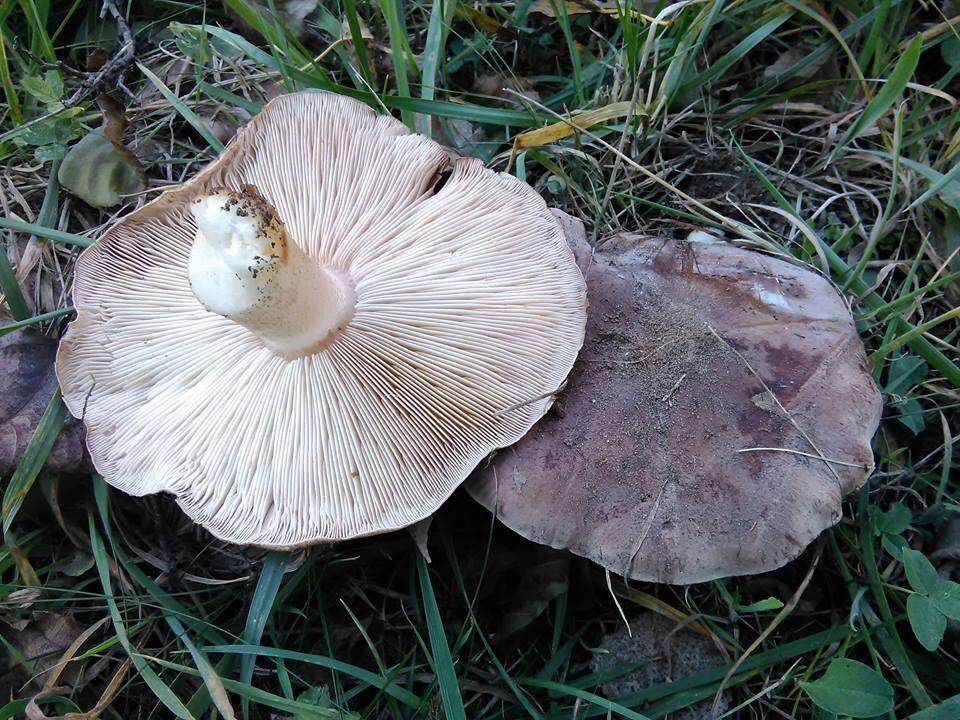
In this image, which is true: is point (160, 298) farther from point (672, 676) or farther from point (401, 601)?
point (672, 676)

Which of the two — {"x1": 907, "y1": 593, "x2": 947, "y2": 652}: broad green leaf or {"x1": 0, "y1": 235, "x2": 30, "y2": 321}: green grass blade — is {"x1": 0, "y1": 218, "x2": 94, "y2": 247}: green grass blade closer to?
{"x1": 0, "y1": 235, "x2": 30, "y2": 321}: green grass blade

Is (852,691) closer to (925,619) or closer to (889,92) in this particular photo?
(925,619)

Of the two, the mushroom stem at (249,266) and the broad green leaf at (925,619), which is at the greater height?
the mushroom stem at (249,266)

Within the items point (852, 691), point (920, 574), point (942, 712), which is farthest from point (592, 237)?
point (942, 712)

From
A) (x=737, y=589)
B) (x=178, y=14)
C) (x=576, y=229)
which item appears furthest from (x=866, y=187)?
(x=178, y=14)

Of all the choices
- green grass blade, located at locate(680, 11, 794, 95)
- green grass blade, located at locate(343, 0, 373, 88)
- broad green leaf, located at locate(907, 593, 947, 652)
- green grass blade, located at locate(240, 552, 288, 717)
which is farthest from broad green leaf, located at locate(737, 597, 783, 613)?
green grass blade, located at locate(343, 0, 373, 88)

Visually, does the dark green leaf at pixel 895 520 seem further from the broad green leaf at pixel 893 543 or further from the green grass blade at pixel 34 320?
the green grass blade at pixel 34 320

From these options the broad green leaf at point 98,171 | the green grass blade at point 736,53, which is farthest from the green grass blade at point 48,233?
the green grass blade at point 736,53
